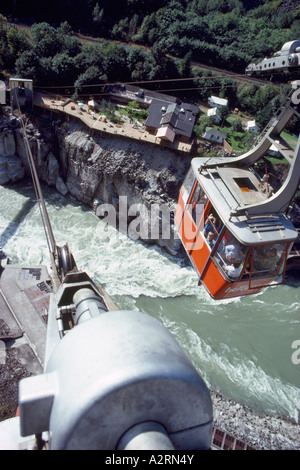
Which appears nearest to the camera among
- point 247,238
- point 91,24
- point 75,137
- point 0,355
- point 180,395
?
point 180,395

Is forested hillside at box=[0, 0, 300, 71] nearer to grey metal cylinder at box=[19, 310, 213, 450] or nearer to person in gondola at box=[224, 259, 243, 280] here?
person in gondola at box=[224, 259, 243, 280]

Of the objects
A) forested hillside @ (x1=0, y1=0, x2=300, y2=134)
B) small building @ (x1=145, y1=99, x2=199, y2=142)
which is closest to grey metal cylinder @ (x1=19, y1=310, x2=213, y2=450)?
small building @ (x1=145, y1=99, x2=199, y2=142)

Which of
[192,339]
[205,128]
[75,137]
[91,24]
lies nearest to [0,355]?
[192,339]

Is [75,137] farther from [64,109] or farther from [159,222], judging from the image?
[159,222]

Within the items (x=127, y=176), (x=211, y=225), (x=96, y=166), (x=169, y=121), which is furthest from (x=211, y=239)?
(x=169, y=121)

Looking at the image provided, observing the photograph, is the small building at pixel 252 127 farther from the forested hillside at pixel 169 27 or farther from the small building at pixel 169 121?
the forested hillside at pixel 169 27

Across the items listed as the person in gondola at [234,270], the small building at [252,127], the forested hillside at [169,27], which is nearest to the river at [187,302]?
the person in gondola at [234,270]

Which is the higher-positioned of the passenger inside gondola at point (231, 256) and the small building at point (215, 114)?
the small building at point (215, 114)
